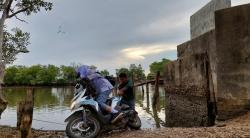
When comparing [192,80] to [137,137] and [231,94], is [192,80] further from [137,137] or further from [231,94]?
[137,137]

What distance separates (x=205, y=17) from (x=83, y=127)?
280 inches

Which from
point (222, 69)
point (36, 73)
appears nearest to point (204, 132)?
point (222, 69)

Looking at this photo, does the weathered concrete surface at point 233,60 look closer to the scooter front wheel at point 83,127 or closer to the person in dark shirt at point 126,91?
the person in dark shirt at point 126,91

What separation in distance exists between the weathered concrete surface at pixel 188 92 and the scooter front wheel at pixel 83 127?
4.11 meters

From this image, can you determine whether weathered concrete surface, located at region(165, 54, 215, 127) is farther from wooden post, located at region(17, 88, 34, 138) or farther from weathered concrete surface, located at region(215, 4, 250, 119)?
wooden post, located at region(17, 88, 34, 138)

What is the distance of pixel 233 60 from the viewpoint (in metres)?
11.4

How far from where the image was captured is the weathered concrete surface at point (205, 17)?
1349cm

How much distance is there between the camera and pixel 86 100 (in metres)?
9.55

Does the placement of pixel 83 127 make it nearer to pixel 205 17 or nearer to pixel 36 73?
pixel 205 17

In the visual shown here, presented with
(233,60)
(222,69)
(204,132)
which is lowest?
(204,132)

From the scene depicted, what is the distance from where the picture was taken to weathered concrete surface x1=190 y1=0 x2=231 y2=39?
44.3 feet

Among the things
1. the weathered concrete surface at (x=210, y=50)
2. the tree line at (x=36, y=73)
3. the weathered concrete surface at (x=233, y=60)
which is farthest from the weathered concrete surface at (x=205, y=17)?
the tree line at (x=36, y=73)

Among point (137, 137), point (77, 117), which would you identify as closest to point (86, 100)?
point (77, 117)

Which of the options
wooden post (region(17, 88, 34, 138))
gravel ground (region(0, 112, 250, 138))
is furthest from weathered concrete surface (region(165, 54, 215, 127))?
wooden post (region(17, 88, 34, 138))
